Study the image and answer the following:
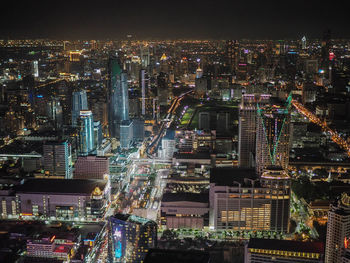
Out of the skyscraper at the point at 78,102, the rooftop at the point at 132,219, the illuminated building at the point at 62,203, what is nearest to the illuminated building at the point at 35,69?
the skyscraper at the point at 78,102

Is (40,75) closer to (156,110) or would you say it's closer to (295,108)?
(156,110)

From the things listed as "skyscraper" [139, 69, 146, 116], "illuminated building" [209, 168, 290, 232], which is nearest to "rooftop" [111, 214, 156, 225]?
"illuminated building" [209, 168, 290, 232]

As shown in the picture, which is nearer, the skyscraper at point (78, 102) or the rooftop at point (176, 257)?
the rooftop at point (176, 257)

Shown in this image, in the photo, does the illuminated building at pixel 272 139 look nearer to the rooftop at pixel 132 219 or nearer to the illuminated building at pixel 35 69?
the rooftop at pixel 132 219

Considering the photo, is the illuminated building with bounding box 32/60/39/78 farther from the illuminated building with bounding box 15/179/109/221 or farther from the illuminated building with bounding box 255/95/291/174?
the illuminated building with bounding box 255/95/291/174

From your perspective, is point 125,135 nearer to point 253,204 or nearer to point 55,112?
point 55,112
